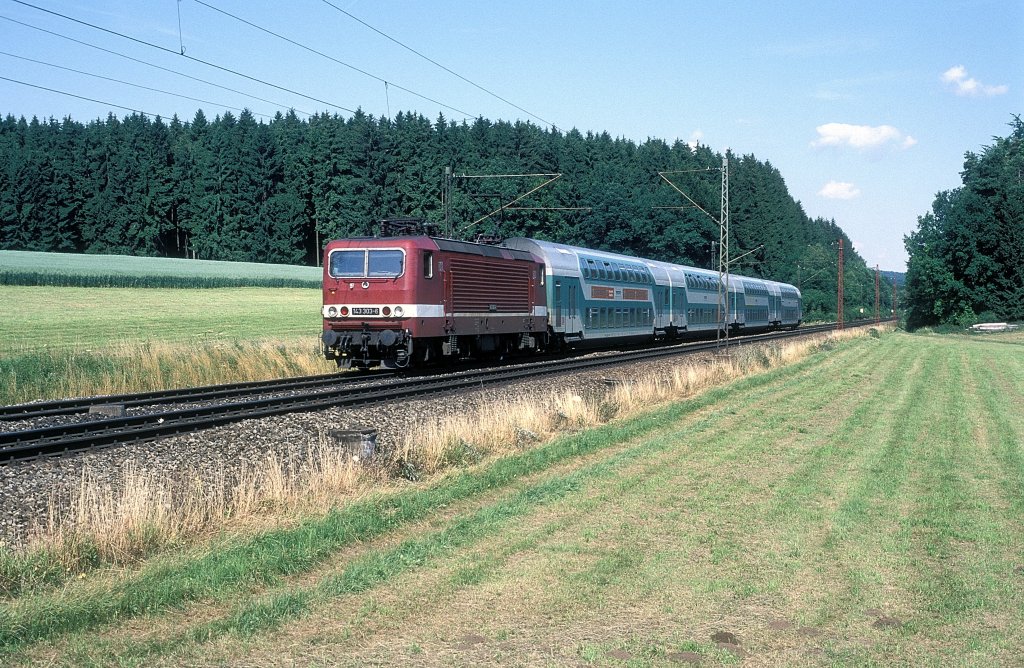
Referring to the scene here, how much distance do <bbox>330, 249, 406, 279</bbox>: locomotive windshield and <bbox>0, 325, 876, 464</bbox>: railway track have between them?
8.72 feet

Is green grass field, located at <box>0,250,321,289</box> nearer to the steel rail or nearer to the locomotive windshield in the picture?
the locomotive windshield

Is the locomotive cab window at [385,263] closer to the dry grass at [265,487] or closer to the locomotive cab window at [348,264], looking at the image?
the locomotive cab window at [348,264]

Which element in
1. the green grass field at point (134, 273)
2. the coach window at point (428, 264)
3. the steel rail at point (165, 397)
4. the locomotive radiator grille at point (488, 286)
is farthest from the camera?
the green grass field at point (134, 273)

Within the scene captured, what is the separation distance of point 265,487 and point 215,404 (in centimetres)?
809

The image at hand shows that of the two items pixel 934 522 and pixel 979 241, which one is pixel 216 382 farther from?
pixel 979 241

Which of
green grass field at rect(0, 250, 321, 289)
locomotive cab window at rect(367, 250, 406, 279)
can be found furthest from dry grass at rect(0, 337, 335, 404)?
green grass field at rect(0, 250, 321, 289)

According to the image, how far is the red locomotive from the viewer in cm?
2350

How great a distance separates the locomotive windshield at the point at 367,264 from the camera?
2366 centimetres

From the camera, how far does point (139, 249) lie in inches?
4392

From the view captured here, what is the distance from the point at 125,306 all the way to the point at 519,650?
48.9 meters

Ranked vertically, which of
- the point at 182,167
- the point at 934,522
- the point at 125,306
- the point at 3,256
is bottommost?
the point at 934,522

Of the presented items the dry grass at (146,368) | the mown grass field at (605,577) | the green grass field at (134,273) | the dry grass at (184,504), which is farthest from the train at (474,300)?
the green grass field at (134,273)

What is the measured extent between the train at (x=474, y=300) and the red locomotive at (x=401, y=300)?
0.03 m

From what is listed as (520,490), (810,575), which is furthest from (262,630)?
(520,490)
